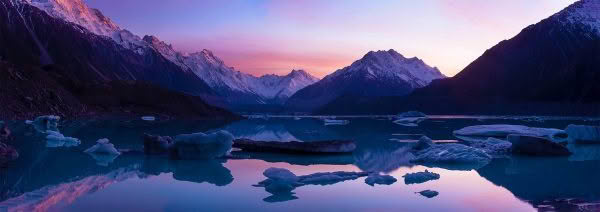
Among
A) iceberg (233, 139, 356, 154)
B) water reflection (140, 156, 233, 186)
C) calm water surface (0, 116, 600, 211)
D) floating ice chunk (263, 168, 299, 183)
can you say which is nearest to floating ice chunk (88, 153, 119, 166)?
calm water surface (0, 116, 600, 211)

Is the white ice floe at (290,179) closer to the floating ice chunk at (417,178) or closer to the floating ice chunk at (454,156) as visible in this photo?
the floating ice chunk at (417,178)

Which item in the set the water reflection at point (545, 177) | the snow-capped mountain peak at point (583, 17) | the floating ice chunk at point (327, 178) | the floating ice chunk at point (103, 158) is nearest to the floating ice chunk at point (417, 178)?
the floating ice chunk at point (327, 178)

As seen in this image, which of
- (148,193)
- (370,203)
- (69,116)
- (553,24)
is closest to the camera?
(370,203)

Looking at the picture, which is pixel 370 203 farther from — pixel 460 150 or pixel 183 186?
pixel 460 150

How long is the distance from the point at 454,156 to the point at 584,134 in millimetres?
15592

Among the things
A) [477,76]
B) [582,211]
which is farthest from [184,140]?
[477,76]

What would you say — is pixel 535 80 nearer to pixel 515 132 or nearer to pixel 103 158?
pixel 515 132

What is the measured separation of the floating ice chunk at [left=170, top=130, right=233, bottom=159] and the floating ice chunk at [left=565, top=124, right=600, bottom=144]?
69.5 feet

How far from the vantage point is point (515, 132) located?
35750 millimetres

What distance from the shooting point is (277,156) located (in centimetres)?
2391

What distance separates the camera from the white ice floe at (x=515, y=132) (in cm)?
3400

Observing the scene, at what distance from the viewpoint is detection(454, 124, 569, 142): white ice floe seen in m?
34.0

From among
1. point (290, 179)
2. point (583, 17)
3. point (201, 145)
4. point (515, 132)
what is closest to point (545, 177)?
point (290, 179)

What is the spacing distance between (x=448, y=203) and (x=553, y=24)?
199 meters
